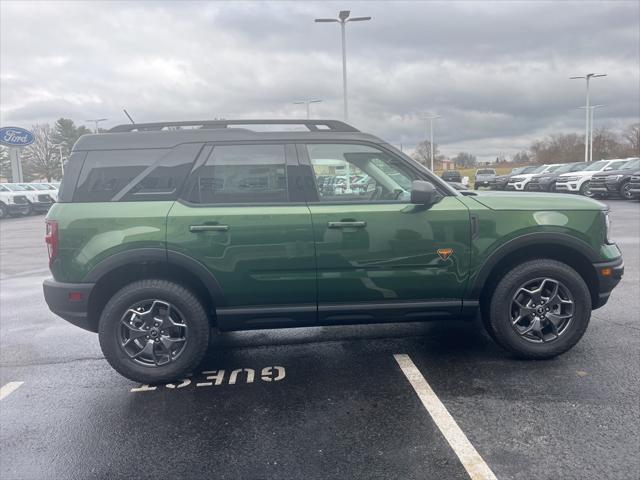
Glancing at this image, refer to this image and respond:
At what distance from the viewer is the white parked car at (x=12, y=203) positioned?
Answer: 2444 centimetres

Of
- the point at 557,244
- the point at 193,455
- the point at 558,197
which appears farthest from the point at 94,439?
the point at 558,197

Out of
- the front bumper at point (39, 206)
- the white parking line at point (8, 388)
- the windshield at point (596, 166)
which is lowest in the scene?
the white parking line at point (8, 388)

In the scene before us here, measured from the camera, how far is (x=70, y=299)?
12.2ft

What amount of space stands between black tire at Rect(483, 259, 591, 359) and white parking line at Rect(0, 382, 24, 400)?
3820mm

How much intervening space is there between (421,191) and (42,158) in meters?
86.1

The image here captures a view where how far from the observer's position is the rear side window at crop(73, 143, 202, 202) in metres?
3.74

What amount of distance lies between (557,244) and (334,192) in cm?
182

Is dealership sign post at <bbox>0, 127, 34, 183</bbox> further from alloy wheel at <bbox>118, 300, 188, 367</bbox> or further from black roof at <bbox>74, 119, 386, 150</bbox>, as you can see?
alloy wheel at <bbox>118, 300, 188, 367</bbox>

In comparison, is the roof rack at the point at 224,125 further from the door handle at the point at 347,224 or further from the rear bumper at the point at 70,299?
the rear bumper at the point at 70,299

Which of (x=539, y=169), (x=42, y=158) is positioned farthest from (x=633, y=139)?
(x=42, y=158)

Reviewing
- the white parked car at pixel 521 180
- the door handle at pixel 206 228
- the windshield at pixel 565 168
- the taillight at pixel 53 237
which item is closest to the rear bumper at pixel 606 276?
the door handle at pixel 206 228

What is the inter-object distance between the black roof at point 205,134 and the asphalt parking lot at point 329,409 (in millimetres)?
1869

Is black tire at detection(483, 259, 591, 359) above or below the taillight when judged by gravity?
below

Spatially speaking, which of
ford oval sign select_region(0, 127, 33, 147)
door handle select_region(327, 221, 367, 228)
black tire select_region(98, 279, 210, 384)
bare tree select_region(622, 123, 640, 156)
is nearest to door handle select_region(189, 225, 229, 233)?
black tire select_region(98, 279, 210, 384)
